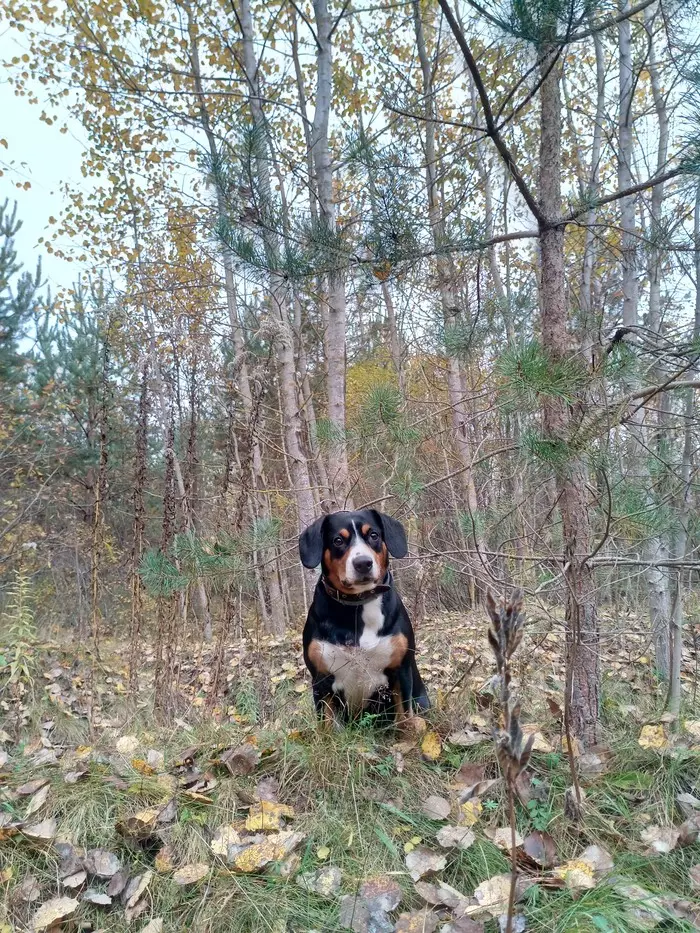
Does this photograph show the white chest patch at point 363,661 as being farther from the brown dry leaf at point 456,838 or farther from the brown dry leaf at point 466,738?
the brown dry leaf at point 456,838

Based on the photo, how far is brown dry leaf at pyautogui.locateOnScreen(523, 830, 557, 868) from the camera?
1833 millimetres

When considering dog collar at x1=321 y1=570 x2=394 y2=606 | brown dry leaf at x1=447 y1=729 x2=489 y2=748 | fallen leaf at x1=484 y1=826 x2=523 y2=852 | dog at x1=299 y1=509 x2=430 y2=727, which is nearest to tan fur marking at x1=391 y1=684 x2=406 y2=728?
dog at x1=299 y1=509 x2=430 y2=727

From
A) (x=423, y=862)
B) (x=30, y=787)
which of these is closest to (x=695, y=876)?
(x=423, y=862)

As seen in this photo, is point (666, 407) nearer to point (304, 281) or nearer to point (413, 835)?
point (304, 281)

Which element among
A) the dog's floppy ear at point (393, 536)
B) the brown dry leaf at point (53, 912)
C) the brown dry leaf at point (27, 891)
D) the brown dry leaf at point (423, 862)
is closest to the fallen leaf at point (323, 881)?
the brown dry leaf at point (423, 862)

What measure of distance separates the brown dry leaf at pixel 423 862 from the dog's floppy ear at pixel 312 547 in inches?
54.4

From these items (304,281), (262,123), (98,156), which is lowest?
(304,281)

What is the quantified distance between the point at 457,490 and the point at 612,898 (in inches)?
240

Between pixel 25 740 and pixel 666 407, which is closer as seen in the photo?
pixel 25 740

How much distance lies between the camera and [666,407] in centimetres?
371

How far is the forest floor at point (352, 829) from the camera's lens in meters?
1.74

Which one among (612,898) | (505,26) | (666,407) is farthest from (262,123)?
(612,898)

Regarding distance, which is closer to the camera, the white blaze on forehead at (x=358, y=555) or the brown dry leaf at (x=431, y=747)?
the brown dry leaf at (x=431, y=747)

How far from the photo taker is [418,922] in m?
1.66
